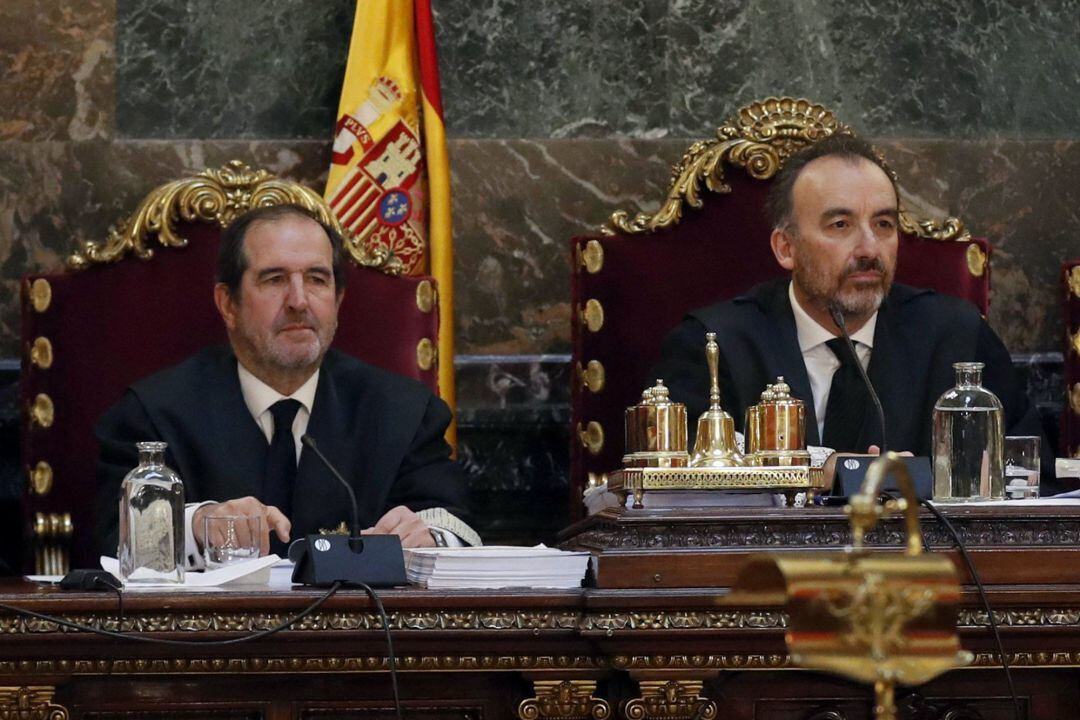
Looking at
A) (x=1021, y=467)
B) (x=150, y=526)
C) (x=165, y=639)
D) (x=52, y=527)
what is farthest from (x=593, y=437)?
(x=165, y=639)

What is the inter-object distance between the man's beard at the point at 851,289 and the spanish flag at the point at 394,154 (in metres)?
0.86

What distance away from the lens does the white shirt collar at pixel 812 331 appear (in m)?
3.71

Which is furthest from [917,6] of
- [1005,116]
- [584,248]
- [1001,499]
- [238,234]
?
[1001,499]

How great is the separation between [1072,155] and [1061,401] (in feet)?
1.97

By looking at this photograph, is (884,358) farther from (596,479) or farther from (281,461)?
(281,461)

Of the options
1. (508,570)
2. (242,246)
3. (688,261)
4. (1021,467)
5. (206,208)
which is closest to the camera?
(508,570)

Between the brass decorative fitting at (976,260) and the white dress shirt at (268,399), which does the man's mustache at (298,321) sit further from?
the brass decorative fitting at (976,260)

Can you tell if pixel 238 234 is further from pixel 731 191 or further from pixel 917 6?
pixel 917 6

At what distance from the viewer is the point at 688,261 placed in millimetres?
4016

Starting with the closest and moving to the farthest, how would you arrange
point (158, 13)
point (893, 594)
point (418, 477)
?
1. point (893, 594)
2. point (418, 477)
3. point (158, 13)

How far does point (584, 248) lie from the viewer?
3979 millimetres

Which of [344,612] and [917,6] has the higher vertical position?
[917,6]

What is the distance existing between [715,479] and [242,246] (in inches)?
57.9

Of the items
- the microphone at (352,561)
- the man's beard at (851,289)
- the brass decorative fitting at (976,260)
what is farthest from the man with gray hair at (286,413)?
the brass decorative fitting at (976,260)
